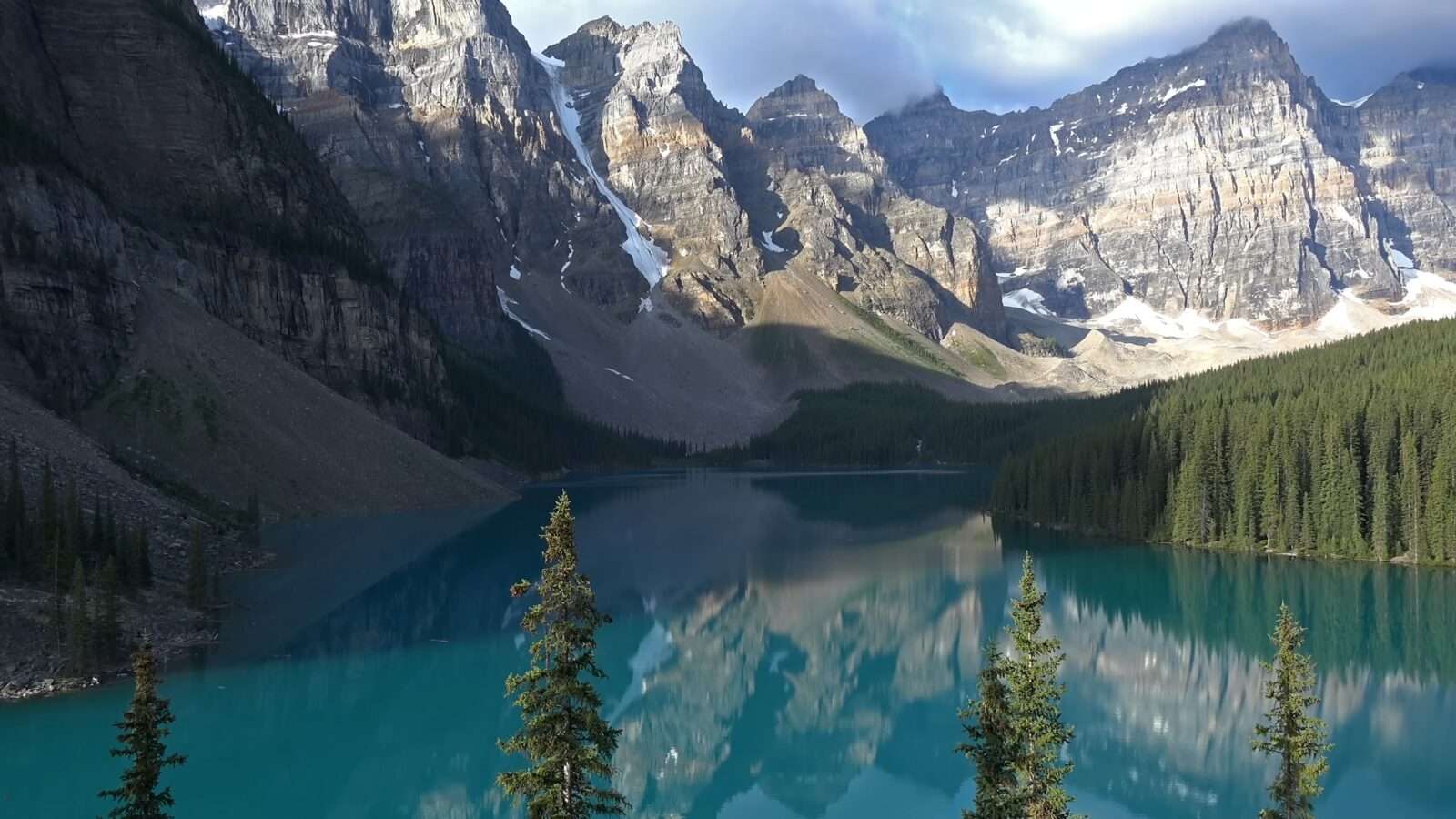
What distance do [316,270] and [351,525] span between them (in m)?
50.4

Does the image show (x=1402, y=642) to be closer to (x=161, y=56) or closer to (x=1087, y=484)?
(x=1087, y=484)

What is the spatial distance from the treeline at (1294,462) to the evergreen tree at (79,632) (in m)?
69.4

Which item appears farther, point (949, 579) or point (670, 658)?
point (949, 579)

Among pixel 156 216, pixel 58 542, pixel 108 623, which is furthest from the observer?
pixel 156 216

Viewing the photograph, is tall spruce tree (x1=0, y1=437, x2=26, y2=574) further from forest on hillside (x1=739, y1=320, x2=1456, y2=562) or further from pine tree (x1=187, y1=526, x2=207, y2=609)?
forest on hillside (x1=739, y1=320, x2=1456, y2=562)

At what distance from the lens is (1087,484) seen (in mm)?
97625

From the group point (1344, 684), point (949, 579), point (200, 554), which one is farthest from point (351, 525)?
point (1344, 684)

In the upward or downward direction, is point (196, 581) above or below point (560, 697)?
below

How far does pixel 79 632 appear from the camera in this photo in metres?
37.7

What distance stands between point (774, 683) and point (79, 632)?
24765 mm

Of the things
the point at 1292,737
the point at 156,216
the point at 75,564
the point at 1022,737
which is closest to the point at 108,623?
the point at 75,564

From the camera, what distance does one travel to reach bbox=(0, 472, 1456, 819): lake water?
31.6 metres

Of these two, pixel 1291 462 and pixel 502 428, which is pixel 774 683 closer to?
pixel 1291 462

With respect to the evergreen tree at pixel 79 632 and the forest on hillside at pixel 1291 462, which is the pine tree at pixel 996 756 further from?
the forest on hillside at pixel 1291 462
